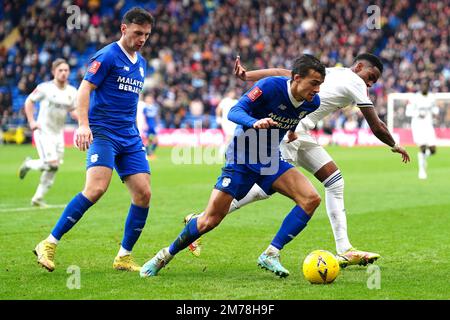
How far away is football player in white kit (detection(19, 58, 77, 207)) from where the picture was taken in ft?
46.4

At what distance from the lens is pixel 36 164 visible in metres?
14.6

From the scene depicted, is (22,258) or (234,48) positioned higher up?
(234,48)

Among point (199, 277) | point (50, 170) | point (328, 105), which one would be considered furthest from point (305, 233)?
point (50, 170)

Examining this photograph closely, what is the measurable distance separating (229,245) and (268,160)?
242 cm

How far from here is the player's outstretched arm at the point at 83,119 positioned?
739 centimetres

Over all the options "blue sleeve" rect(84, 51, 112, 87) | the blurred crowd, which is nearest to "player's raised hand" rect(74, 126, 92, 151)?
"blue sleeve" rect(84, 51, 112, 87)

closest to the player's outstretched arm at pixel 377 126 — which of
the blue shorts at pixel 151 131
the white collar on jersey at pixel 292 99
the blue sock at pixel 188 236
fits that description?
the white collar on jersey at pixel 292 99

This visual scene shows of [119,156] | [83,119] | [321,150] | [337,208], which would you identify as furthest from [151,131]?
[83,119]

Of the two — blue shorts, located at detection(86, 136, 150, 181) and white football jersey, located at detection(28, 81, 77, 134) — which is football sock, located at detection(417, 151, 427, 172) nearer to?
white football jersey, located at detection(28, 81, 77, 134)

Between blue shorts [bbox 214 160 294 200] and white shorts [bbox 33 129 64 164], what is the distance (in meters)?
7.43
